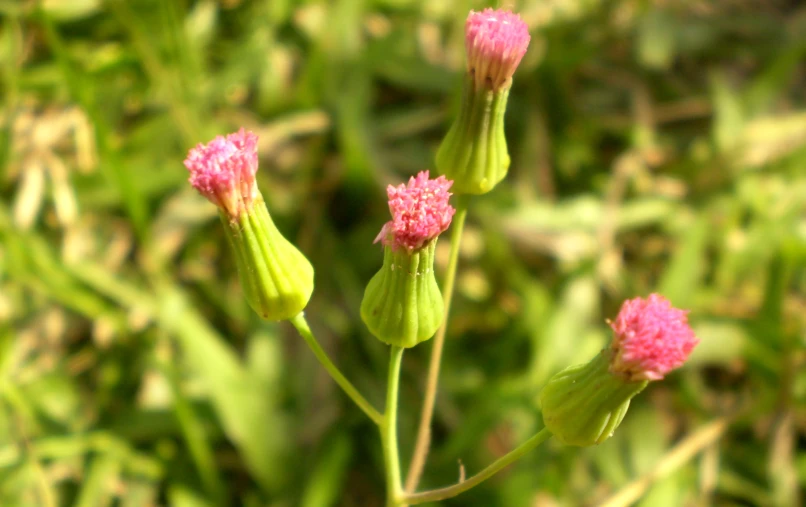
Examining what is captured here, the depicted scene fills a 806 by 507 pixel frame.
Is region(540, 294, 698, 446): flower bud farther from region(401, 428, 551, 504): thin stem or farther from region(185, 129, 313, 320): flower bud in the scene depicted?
region(185, 129, 313, 320): flower bud

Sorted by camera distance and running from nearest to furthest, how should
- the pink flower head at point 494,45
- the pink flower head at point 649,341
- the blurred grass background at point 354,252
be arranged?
the pink flower head at point 649,341, the pink flower head at point 494,45, the blurred grass background at point 354,252

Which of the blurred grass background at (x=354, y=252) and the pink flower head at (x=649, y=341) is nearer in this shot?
the pink flower head at (x=649, y=341)

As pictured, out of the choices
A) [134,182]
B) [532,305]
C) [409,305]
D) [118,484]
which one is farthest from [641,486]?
[134,182]

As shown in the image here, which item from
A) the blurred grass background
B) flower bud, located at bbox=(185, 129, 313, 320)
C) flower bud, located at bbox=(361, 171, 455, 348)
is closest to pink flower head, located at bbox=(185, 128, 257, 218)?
flower bud, located at bbox=(185, 129, 313, 320)

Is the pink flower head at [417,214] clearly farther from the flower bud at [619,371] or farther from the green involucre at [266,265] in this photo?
the flower bud at [619,371]

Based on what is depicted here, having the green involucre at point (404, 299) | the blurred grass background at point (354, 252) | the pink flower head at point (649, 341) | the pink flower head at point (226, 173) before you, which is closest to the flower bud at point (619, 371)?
the pink flower head at point (649, 341)

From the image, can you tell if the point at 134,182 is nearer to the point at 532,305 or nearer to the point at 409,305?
the point at 532,305
